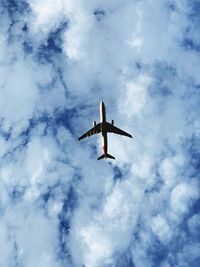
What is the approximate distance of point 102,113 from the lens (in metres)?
200

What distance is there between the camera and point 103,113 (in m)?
200

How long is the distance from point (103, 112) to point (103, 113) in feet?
1.15

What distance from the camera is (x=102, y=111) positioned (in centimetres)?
19975

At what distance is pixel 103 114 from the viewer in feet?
656

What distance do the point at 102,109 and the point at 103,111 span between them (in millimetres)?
781

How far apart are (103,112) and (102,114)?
795 mm

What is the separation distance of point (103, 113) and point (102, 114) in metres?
0.51

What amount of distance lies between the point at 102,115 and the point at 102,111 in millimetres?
1398

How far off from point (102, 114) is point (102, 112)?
0.70 metres

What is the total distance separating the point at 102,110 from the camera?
199750 millimetres

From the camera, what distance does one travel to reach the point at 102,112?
655ft

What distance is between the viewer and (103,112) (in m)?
200

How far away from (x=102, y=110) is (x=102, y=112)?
0.70 m

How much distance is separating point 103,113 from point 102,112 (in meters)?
0.51
